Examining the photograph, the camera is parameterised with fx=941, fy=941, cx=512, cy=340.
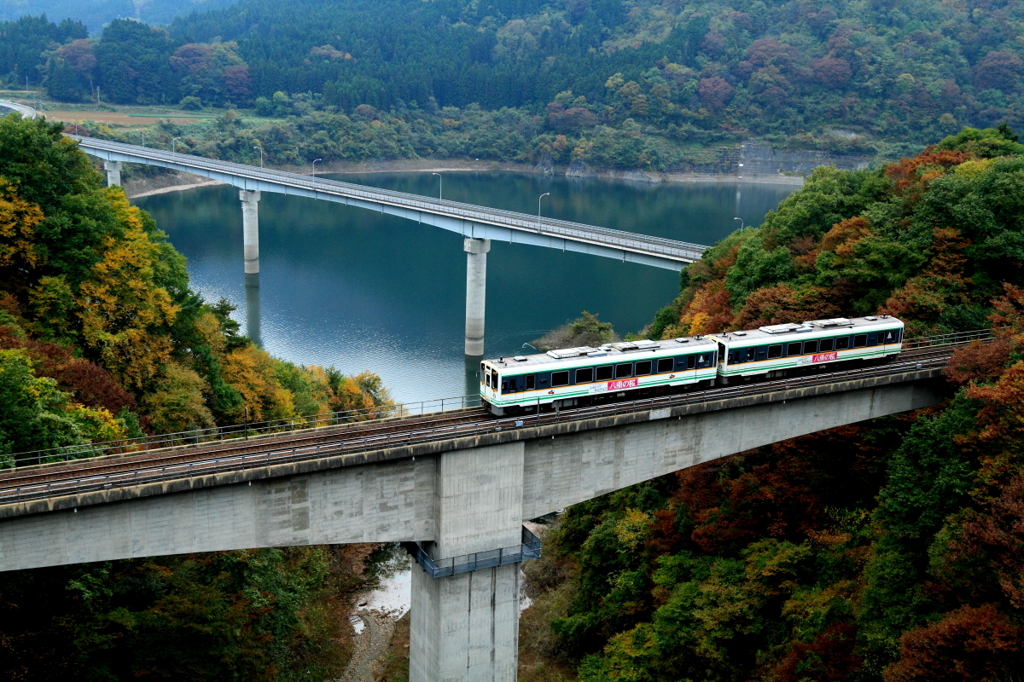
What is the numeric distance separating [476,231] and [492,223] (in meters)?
2.05

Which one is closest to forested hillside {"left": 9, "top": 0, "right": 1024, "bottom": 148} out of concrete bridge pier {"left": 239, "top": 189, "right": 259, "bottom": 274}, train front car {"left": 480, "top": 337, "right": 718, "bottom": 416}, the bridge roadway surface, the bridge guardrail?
the bridge roadway surface

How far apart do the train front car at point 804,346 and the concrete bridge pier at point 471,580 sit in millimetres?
9083

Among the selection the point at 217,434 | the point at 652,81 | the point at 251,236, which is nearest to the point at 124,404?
the point at 217,434

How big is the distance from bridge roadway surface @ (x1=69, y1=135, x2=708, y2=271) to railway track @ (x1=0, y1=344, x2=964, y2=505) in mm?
34942

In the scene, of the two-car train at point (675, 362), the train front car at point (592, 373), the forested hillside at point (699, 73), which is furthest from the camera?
the forested hillside at point (699, 73)

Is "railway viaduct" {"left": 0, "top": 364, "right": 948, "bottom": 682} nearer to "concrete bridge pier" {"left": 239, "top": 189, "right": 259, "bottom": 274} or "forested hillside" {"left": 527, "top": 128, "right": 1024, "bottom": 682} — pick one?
"forested hillside" {"left": 527, "top": 128, "right": 1024, "bottom": 682}

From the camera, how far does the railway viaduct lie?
22359 mm

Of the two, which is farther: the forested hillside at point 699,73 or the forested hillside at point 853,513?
the forested hillside at point 699,73

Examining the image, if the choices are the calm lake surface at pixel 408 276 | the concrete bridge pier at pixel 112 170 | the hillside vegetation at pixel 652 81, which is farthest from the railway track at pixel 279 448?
the hillside vegetation at pixel 652 81

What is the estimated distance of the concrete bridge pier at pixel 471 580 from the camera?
87.1ft

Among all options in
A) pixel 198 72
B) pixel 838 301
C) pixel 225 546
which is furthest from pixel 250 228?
pixel 198 72

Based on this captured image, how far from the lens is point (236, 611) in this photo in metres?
27.6

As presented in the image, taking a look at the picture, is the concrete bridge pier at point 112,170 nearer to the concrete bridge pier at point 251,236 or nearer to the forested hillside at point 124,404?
the concrete bridge pier at point 251,236

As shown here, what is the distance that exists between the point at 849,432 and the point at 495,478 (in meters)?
14.0
